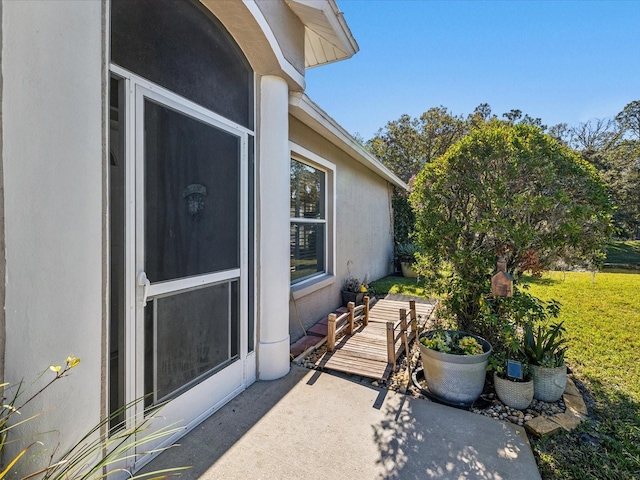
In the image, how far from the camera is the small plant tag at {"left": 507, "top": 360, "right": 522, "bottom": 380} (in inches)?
125

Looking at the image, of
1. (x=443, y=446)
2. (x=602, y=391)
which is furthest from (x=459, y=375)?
(x=602, y=391)

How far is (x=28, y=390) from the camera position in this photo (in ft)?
4.98

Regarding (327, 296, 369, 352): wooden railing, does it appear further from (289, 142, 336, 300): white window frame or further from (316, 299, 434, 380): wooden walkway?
(289, 142, 336, 300): white window frame

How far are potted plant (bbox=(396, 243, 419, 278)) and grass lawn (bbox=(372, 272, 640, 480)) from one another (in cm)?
263

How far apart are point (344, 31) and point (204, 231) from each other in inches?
134

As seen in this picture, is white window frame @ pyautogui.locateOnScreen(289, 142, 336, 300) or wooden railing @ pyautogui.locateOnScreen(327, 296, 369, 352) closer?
wooden railing @ pyautogui.locateOnScreen(327, 296, 369, 352)

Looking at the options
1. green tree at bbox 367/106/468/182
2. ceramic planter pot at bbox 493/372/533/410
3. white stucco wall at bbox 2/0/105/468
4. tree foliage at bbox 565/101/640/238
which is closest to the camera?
white stucco wall at bbox 2/0/105/468

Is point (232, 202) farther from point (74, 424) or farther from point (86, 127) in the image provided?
point (74, 424)

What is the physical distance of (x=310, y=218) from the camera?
5770 mm

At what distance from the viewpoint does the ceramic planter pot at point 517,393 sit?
3121 mm

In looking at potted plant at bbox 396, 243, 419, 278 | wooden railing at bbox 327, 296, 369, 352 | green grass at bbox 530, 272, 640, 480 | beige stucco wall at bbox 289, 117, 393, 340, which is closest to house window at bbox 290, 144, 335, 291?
beige stucco wall at bbox 289, 117, 393, 340

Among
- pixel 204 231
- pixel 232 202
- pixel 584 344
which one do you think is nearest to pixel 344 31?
pixel 232 202

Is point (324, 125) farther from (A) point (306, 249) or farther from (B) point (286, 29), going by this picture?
(A) point (306, 249)

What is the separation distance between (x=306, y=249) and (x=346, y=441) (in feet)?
11.3
